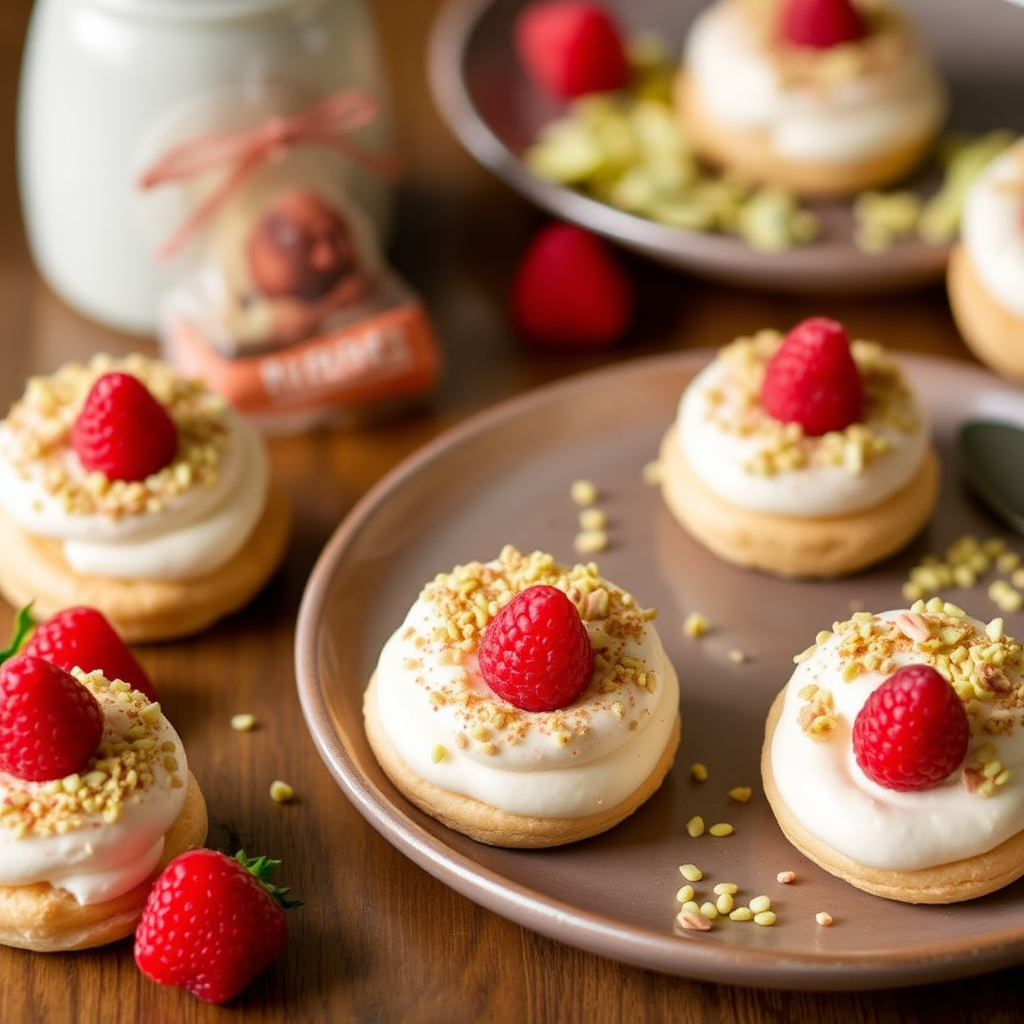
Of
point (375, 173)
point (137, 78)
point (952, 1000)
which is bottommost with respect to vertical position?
point (952, 1000)

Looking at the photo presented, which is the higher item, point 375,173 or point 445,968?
point 375,173

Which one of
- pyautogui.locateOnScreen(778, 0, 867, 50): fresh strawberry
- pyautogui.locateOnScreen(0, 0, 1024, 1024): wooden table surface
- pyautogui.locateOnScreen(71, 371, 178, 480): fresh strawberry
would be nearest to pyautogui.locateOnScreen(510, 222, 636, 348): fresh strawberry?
pyautogui.locateOnScreen(0, 0, 1024, 1024): wooden table surface

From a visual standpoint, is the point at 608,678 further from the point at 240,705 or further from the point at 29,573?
the point at 29,573

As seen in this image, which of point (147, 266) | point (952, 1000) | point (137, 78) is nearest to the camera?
point (952, 1000)

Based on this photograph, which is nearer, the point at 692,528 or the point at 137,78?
the point at 692,528

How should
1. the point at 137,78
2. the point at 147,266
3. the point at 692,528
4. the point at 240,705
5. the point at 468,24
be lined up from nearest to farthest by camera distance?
1. the point at 240,705
2. the point at 692,528
3. the point at 137,78
4. the point at 147,266
5. the point at 468,24

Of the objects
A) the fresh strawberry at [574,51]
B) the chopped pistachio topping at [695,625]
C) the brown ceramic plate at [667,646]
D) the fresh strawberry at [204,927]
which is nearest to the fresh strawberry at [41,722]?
the fresh strawberry at [204,927]

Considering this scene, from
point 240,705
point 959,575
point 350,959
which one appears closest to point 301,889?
point 350,959

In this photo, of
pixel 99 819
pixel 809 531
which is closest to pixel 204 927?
pixel 99 819

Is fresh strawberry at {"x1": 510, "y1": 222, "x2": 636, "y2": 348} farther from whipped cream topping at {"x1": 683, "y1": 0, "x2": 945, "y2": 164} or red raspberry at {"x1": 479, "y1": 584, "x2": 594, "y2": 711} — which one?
red raspberry at {"x1": 479, "y1": 584, "x2": 594, "y2": 711}
